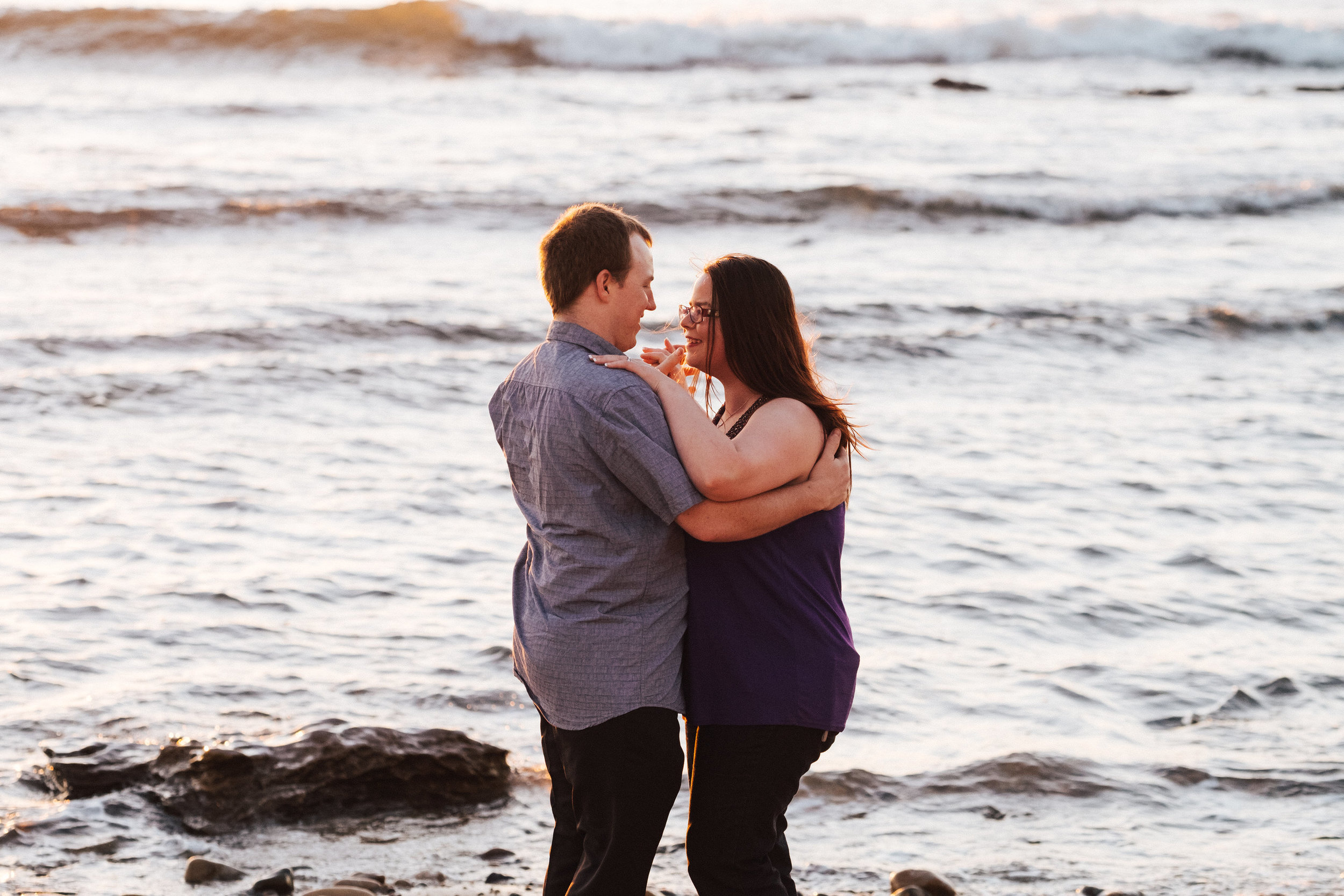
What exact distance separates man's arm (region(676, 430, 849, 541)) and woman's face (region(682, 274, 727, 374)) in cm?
34

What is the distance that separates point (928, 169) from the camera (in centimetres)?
2280

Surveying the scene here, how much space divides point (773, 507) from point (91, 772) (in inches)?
118

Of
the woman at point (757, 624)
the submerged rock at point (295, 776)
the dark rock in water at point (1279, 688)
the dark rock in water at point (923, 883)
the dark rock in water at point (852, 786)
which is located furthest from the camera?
the dark rock in water at point (1279, 688)

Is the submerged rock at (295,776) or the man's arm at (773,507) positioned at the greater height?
the man's arm at (773,507)

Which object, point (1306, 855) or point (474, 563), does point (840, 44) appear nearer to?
point (474, 563)

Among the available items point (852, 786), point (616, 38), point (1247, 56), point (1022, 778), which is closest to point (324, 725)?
point (852, 786)

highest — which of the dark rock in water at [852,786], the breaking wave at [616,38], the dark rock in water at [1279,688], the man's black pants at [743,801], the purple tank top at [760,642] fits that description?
the breaking wave at [616,38]

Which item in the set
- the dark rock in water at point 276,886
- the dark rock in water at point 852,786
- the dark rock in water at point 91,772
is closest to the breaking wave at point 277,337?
the dark rock in water at point 91,772

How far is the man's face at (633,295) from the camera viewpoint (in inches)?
121

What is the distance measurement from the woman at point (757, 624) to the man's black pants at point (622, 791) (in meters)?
0.13

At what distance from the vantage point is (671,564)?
3.08m

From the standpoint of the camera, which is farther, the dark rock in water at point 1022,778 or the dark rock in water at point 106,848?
the dark rock in water at point 1022,778

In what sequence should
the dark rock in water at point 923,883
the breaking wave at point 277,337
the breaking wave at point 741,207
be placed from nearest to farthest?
the dark rock in water at point 923,883
the breaking wave at point 277,337
the breaking wave at point 741,207

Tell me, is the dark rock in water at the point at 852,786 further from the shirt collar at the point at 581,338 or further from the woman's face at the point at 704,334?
the shirt collar at the point at 581,338
